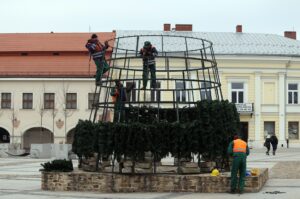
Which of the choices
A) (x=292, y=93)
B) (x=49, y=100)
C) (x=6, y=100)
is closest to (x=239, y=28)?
(x=292, y=93)

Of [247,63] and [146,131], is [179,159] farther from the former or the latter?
[247,63]

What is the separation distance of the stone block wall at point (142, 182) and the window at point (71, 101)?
34.8 metres

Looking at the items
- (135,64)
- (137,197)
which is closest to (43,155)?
(135,64)

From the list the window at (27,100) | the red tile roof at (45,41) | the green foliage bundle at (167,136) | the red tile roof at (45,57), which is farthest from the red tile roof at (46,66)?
the green foliage bundle at (167,136)

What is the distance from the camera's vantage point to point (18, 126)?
163ft

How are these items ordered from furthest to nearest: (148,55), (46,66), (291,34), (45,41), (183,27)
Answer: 1. (291,34)
2. (183,27)
3. (45,41)
4. (46,66)
5. (148,55)

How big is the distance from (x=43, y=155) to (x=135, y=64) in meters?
11.9

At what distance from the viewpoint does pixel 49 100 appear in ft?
165

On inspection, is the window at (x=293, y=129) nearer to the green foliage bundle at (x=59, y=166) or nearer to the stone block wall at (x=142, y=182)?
the stone block wall at (x=142, y=182)

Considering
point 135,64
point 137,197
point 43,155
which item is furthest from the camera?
point 135,64

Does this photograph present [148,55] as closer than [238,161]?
No

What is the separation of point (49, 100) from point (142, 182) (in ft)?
120

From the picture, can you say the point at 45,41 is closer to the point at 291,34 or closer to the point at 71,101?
the point at 71,101

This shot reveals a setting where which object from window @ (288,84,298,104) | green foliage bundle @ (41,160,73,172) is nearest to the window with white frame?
window @ (288,84,298,104)
